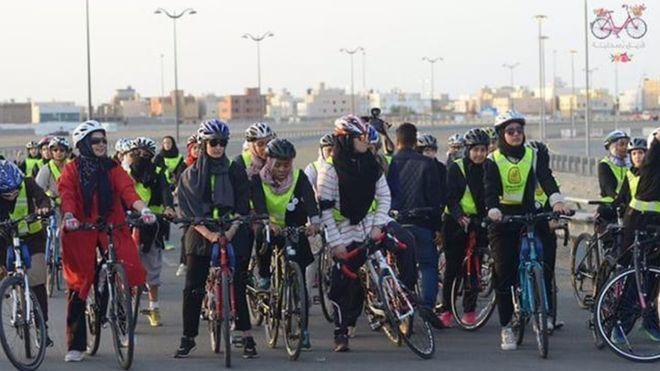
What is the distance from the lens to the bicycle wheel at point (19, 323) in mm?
9906

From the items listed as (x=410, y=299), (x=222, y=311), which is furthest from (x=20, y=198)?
(x=410, y=299)

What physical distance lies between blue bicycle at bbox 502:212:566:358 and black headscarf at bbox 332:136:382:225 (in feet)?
3.95

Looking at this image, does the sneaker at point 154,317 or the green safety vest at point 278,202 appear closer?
the green safety vest at point 278,202

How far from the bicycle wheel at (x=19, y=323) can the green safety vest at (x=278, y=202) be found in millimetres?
2300

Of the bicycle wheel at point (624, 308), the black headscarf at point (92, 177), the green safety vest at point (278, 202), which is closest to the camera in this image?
the bicycle wheel at point (624, 308)

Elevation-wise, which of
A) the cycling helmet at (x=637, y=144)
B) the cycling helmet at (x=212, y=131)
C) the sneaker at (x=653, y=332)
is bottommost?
the sneaker at (x=653, y=332)

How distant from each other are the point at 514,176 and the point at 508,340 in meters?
1.38

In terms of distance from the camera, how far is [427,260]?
478 inches

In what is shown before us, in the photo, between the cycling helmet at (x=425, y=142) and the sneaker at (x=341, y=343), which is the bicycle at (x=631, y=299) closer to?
the sneaker at (x=341, y=343)

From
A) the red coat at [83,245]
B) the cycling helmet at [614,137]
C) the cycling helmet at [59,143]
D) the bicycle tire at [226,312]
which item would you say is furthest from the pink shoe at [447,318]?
the cycling helmet at [59,143]

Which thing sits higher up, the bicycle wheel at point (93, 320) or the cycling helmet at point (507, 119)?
the cycling helmet at point (507, 119)

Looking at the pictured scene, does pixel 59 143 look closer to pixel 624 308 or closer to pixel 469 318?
pixel 469 318

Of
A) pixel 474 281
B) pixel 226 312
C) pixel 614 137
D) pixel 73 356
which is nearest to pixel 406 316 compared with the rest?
pixel 226 312

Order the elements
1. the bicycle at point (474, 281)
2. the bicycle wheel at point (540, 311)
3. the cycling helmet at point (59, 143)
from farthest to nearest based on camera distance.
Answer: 1. the cycling helmet at point (59, 143)
2. the bicycle at point (474, 281)
3. the bicycle wheel at point (540, 311)
